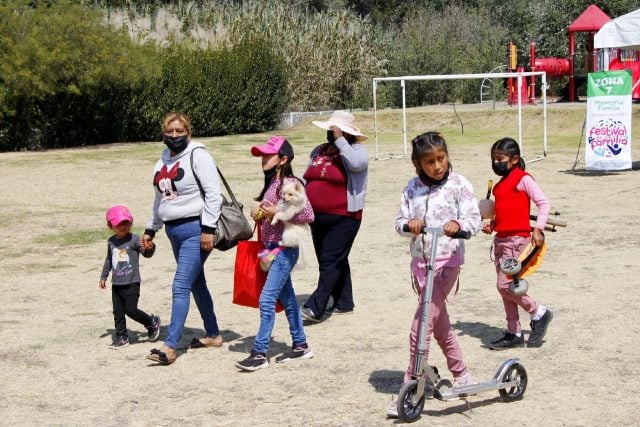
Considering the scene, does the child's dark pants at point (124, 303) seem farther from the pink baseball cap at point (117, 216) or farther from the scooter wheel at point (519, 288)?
the scooter wheel at point (519, 288)

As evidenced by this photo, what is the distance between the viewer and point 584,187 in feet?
55.0

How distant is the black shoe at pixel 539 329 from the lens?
7180 millimetres

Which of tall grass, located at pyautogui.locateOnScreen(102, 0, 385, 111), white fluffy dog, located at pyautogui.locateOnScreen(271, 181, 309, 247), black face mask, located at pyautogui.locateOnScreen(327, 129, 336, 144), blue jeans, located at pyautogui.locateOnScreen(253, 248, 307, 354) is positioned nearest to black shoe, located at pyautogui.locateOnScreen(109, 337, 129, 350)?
blue jeans, located at pyautogui.locateOnScreen(253, 248, 307, 354)

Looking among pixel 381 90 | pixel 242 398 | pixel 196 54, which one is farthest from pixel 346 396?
pixel 381 90

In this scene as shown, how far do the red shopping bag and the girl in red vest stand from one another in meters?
1.55

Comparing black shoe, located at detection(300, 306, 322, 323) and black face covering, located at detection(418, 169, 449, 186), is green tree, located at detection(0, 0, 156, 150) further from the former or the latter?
black face covering, located at detection(418, 169, 449, 186)

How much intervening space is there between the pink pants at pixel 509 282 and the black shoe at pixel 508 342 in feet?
0.11

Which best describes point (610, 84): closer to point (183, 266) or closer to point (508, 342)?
point (508, 342)

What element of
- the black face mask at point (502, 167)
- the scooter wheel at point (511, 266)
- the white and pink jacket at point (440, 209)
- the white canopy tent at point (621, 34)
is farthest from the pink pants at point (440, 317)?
the white canopy tent at point (621, 34)

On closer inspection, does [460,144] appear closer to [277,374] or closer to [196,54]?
[196,54]

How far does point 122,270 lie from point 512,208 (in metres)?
2.83

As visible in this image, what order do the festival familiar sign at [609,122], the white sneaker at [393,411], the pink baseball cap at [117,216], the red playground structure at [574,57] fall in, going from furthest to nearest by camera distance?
the red playground structure at [574,57] < the festival familiar sign at [609,122] < the pink baseball cap at [117,216] < the white sneaker at [393,411]

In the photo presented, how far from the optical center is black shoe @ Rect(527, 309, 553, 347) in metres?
7.18

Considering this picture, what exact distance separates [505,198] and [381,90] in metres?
31.9
